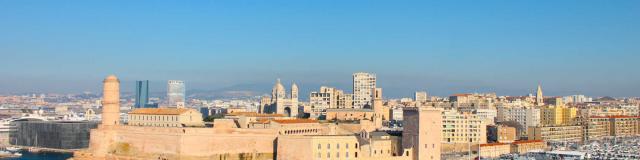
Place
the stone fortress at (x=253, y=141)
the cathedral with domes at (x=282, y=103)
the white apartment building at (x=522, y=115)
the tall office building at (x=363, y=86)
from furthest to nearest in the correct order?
the tall office building at (x=363, y=86)
the white apartment building at (x=522, y=115)
the cathedral with domes at (x=282, y=103)
the stone fortress at (x=253, y=141)

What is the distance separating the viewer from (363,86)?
9044 cm

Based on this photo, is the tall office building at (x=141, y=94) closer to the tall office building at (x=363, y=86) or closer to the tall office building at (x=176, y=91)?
the tall office building at (x=176, y=91)

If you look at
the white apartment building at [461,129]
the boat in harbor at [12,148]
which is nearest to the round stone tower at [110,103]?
the boat in harbor at [12,148]

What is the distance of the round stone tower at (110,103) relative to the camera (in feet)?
170

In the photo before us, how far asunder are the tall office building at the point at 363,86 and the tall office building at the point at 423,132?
4350cm

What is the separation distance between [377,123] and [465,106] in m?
23.0

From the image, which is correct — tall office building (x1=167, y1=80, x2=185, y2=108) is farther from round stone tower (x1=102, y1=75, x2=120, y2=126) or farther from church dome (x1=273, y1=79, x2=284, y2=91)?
round stone tower (x1=102, y1=75, x2=120, y2=126)

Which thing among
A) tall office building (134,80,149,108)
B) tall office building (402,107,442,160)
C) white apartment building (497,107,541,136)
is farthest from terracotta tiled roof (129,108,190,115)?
tall office building (134,80,149,108)

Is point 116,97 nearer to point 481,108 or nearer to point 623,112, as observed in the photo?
point 481,108

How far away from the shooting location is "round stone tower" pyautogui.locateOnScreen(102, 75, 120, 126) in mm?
51906

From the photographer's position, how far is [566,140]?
75.4 meters

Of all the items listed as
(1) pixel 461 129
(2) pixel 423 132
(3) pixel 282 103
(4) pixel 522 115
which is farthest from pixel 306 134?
(4) pixel 522 115

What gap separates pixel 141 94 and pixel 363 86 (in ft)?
188

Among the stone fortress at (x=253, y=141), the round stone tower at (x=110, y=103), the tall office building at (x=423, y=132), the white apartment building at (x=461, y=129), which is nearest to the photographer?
the stone fortress at (x=253, y=141)
